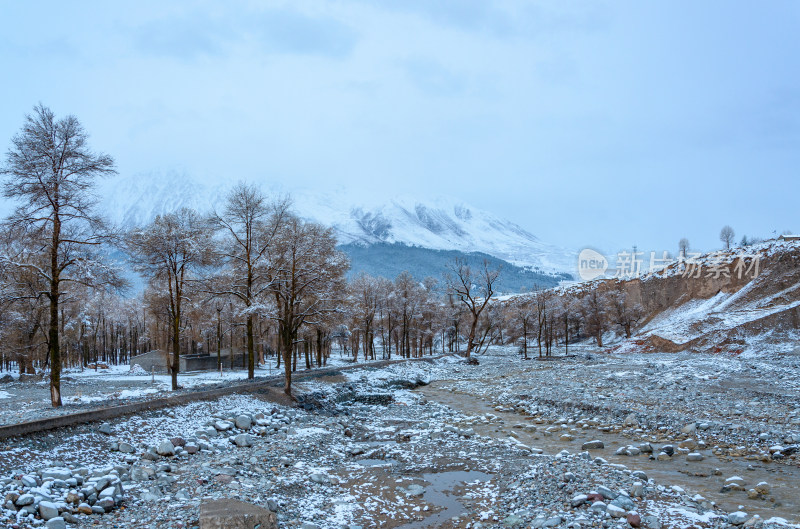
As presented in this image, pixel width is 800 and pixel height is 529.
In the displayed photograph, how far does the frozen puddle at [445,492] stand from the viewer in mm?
9359

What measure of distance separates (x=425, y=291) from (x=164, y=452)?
5474 cm

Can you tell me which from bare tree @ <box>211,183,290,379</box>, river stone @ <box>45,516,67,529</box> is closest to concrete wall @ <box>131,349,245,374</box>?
bare tree @ <box>211,183,290,379</box>

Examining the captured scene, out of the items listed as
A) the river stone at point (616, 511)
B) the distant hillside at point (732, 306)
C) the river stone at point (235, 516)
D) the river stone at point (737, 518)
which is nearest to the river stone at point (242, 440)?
the river stone at point (235, 516)

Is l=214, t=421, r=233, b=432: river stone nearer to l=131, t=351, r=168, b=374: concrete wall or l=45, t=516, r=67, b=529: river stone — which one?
l=45, t=516, r=67, b=529: river stone

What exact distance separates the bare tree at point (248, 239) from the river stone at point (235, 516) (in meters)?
20.3

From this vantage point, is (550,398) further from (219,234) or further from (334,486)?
(219,234)

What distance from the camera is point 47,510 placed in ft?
26.2

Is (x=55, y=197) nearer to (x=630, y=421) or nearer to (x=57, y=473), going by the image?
(x=57, y=473)

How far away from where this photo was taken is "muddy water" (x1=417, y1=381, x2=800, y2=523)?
29.6 ft

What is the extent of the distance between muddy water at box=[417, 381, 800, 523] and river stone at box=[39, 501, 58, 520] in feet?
40.1

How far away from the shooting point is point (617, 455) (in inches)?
518

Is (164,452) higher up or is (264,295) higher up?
(264,295)

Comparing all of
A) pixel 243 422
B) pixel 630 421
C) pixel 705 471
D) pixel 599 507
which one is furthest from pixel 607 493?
pixel 243 422

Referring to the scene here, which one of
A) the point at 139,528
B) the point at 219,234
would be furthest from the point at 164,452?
the point at 219,234
